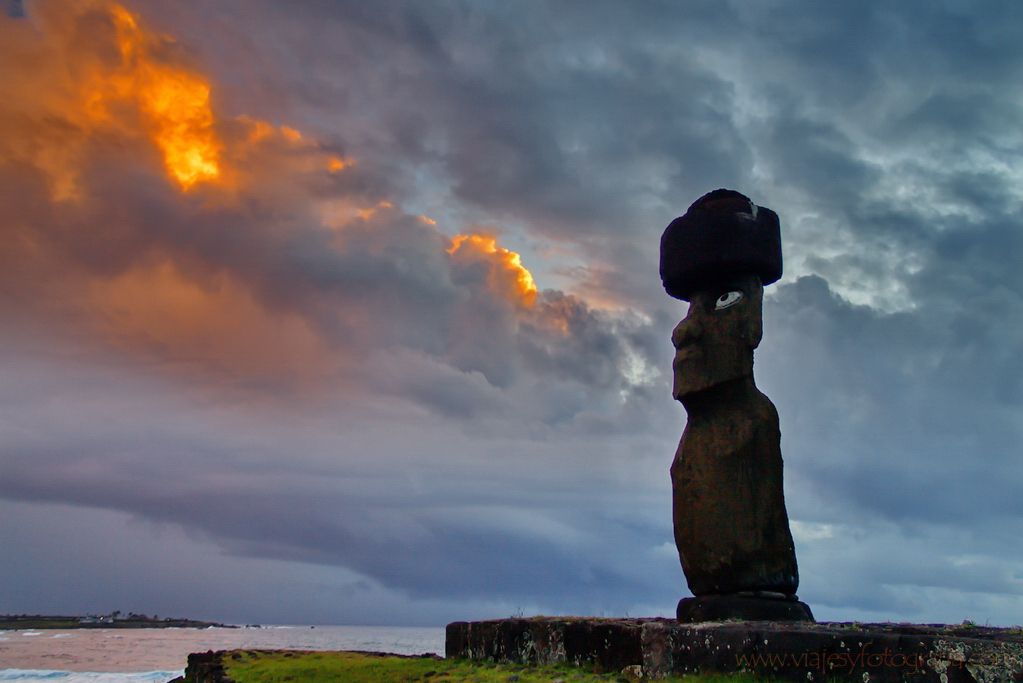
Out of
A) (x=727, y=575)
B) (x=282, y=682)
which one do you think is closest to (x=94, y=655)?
(x=282, y=682)

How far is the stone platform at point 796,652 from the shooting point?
26.7 feet

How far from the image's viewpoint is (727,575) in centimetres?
1248

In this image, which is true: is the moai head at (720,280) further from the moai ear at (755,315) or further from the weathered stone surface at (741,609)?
the weathered stone surface at (741,609)

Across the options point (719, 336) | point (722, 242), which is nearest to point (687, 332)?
point (719, 336)

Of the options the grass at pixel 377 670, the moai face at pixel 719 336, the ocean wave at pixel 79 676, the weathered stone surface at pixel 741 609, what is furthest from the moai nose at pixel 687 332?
the ocean wave at pixel 79 676

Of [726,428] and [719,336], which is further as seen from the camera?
[719,336]

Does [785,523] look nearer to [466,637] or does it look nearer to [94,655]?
[466,637]

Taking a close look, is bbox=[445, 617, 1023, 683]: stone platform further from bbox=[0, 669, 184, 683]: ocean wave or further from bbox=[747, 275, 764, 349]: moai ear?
bbox=[0, 669, 184, 683]: ocean wave

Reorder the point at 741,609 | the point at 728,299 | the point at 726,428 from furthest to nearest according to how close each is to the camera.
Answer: the point at 728,299, the point at 726,428, the point at 741,609

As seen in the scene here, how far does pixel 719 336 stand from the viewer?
13656 mm

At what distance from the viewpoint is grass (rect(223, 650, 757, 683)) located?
415 inches

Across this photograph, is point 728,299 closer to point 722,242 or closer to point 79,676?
point 722,242

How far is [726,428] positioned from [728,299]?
2076 millimetres

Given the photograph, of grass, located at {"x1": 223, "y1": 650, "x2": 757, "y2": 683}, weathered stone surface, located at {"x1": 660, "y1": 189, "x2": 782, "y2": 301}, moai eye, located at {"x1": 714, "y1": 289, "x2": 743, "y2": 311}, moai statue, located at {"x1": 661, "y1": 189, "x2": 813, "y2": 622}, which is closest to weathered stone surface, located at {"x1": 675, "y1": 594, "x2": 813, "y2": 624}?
moai statue, located at {"x1": 661, "y1": 189, "x2": 813, "y2": 622}
